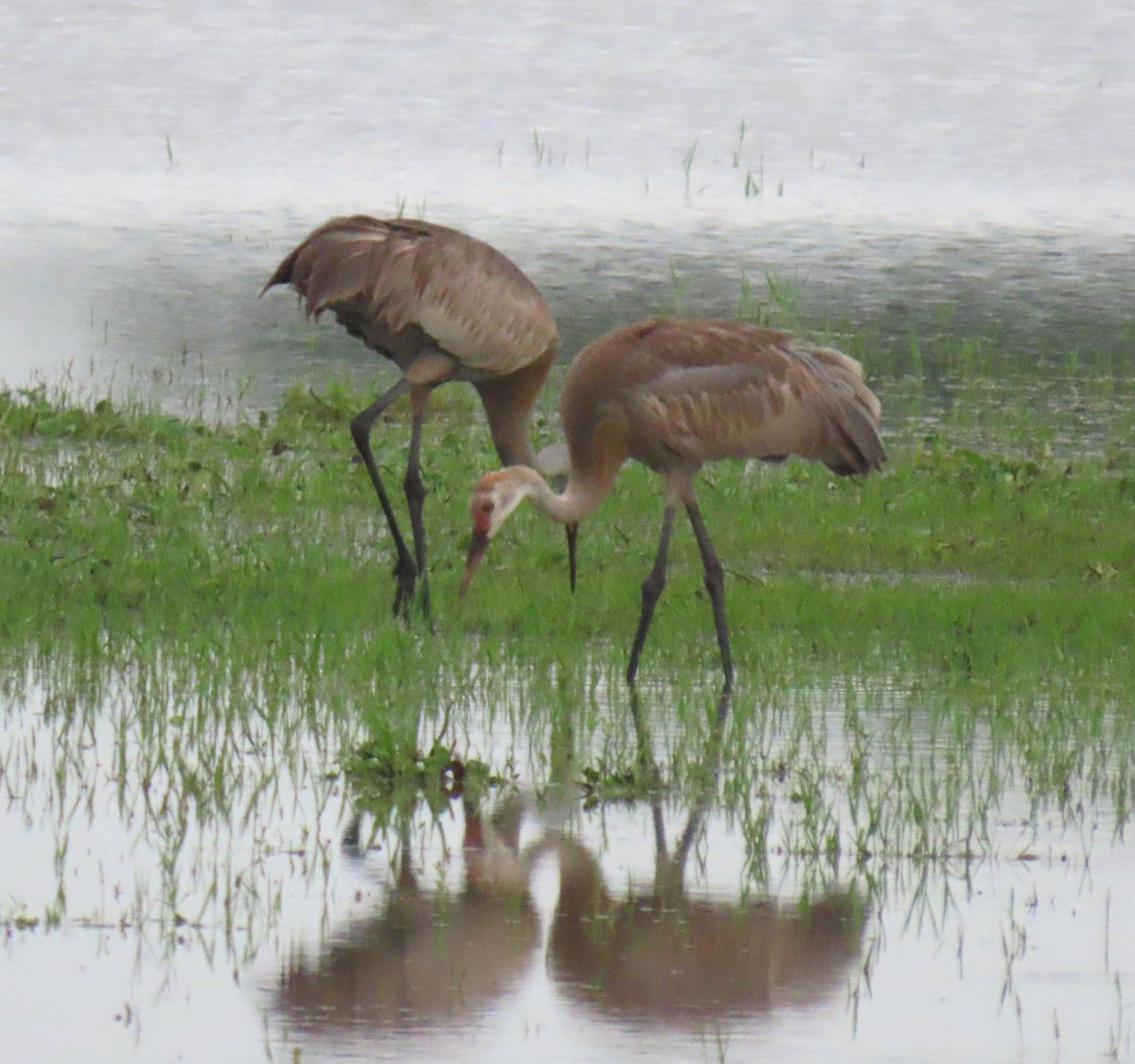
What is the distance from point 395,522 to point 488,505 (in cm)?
121

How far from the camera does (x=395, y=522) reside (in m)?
9.59

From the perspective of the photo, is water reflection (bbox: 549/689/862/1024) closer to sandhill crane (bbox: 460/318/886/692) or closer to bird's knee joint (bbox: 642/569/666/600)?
bird's knee joint (bbox: 642/569/666/600)

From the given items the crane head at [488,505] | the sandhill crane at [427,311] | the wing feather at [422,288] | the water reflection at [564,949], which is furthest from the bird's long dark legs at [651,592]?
the water reflection at [564,949]

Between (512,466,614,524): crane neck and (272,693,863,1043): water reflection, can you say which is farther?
(512,466,614,524): crane neck

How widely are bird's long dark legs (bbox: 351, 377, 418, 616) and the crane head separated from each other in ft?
1.76

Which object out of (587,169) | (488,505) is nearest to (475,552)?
(488,505)

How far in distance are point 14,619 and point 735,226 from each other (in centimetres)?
1352

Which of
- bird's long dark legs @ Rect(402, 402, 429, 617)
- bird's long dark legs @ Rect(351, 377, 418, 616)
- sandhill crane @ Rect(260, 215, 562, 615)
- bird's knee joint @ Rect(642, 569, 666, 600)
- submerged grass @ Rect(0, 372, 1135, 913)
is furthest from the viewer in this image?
sandhill crane @ Rect(260, 215, 562, 615)

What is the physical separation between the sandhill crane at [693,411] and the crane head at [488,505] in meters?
0.01

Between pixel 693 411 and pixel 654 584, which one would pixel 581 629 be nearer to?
pixel 654 584

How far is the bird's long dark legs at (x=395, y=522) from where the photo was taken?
9125 mm

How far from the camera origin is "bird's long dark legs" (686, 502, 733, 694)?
26.8ft

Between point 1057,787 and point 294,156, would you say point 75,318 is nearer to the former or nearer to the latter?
point 294,156

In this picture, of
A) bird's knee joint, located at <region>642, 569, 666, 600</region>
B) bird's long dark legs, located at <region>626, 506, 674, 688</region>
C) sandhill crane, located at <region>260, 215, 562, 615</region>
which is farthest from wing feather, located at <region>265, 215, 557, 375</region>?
bird's knee joint, located at <region>642, 569, 666, 600</region>
